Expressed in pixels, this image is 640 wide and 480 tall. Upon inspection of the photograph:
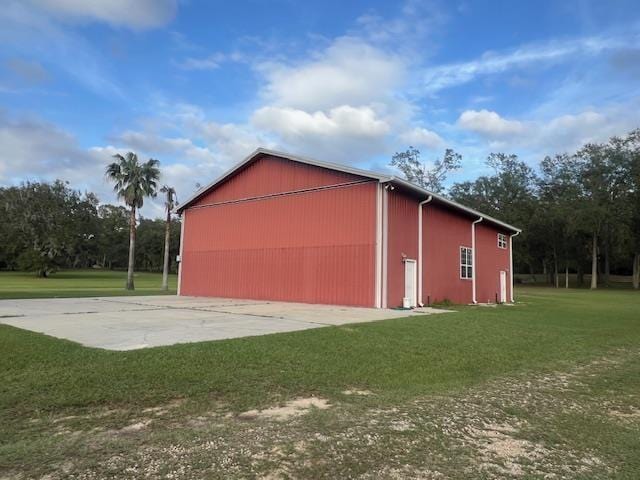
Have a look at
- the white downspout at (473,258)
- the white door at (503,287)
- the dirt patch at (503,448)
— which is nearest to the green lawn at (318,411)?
the dirt patch at (503,448)

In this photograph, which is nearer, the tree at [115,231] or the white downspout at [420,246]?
the white downspout at [420,246]

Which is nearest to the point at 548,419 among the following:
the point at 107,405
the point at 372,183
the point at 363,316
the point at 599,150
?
the point at 107,405

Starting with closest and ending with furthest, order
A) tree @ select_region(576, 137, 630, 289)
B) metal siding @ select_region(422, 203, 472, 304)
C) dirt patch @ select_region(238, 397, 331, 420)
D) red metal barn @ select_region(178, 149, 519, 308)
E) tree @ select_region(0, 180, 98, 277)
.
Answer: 1. dirt patch @ select_region(238, 397, 331, 420)
2. red metal barn @ select_region(178, 149, 519, 308)
3. metal siding @ select_region(422, 203, 472, 304)
4. tree @ select_region(576, 137, 630, 289)
5. tree @ select_region(0, 180, 98, 277)

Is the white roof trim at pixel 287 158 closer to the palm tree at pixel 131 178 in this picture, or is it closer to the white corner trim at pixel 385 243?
the white corner trim at pixel 385 243

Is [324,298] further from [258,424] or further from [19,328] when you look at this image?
[258,424]

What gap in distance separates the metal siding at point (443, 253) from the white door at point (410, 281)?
2.28 ft

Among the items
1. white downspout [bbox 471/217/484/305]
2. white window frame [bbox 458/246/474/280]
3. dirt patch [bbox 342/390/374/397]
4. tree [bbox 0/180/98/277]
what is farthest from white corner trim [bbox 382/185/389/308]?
tree [bbox 0/180/98/277]

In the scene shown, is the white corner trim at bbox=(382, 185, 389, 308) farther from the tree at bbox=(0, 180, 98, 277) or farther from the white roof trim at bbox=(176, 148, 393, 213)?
the tree at bbox=(0, 180, 98, 277)

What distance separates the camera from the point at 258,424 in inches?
165

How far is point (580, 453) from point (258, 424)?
261cm

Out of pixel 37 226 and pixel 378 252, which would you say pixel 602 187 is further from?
pixel 37 226

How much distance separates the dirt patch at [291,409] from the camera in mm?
4422

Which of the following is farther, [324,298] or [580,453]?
[324,298]

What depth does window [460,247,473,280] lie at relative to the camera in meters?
21.2
